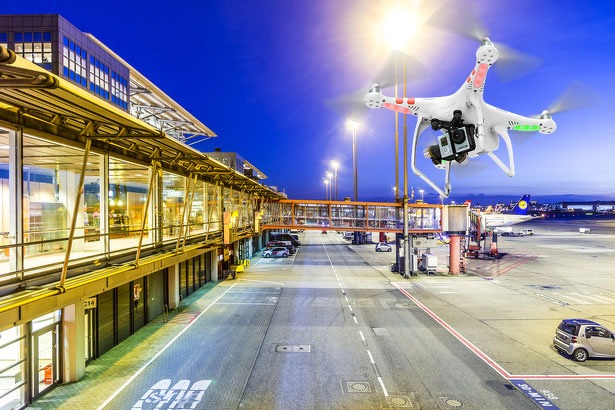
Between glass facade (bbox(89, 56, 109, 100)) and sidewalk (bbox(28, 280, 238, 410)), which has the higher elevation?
glass facade (bbox(89, 56, 109, 100))

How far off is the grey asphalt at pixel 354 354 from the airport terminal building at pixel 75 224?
1.30m

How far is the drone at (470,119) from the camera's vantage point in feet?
19.9

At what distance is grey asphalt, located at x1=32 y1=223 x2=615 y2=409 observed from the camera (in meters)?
11.5

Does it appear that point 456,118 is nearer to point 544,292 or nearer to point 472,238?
point 544,292

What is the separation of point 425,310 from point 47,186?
68.8 feet

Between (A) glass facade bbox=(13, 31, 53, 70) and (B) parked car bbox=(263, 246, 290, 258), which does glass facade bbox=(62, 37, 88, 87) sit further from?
(B) parked car bbox=(263, 246, 290, 258)

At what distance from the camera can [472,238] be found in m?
52.2

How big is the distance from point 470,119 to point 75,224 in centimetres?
1097

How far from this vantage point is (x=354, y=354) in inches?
590

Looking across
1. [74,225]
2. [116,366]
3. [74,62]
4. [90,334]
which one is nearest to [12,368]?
[90,334]

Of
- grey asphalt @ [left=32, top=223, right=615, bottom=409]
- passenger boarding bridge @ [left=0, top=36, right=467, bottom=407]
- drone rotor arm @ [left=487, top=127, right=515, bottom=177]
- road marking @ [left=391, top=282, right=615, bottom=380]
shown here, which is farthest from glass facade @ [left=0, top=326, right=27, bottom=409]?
road marking @ [left=391, top=282, right=615, bottom=380]

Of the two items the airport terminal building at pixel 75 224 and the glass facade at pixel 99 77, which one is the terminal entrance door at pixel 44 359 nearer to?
the airport terminal building at pixel 75 224

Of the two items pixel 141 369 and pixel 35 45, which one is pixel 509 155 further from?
pixel 35 45

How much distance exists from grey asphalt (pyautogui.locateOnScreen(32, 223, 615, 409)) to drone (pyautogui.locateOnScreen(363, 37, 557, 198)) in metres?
8.52
